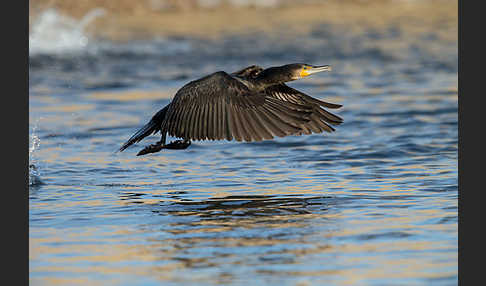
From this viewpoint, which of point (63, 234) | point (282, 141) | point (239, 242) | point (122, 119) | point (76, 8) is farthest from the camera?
point (76, 8)

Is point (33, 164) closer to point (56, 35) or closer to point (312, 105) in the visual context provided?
point (312, 105)

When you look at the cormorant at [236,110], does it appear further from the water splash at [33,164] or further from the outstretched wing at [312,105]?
the water splash at [33,164]

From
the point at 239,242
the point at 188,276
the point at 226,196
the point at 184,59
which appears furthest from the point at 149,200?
the point at 184,59

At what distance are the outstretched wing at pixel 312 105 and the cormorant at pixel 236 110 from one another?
256mm

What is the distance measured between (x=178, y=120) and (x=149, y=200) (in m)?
0.77

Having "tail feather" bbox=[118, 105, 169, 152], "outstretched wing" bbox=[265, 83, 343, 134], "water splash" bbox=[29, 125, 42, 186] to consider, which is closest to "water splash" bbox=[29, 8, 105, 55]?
"water splash" bbox=[29, 125, 42, 186]

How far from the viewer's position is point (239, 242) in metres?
6.87

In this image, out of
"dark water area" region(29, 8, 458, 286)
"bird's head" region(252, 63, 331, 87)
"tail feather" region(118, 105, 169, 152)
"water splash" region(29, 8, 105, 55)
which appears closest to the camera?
"dark water area" region(29, 8, 458, 286)

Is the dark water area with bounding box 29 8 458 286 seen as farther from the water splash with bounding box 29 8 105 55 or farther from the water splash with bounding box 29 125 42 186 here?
the water splash with bounding box 29 8 105 55

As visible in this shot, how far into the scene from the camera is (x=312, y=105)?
9.49m

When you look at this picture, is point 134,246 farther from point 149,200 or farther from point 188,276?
point 149,200

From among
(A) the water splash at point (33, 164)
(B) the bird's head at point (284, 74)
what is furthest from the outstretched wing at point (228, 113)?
(A) the water splash at point (33, 164)

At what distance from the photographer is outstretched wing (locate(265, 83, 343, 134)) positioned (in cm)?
933

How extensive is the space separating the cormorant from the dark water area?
0.61 metres
